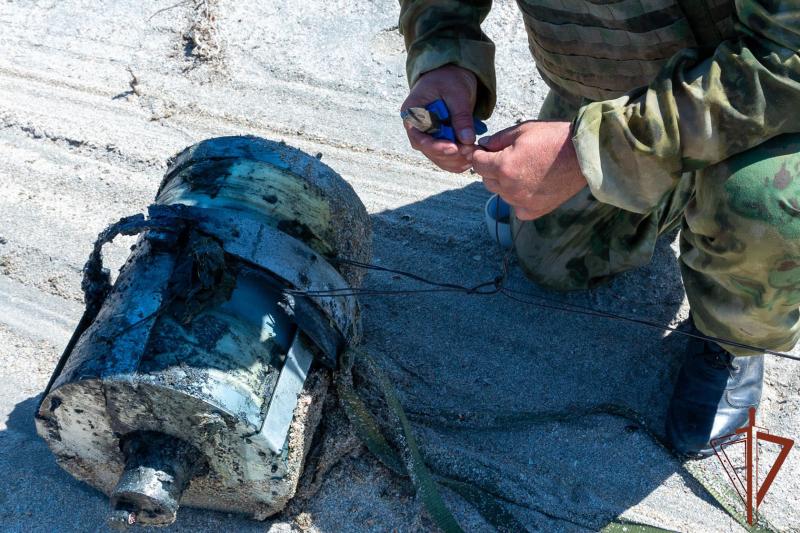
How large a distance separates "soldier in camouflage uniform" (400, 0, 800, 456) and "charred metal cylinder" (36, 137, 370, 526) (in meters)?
0.46

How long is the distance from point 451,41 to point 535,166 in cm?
61

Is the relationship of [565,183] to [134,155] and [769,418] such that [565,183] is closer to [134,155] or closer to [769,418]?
[769,418]

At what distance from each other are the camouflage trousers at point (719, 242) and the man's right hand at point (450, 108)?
53 centimetres

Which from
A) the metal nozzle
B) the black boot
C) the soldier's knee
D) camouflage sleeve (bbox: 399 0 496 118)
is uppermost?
camouflage sleeve (bbox: 399 0 496 118)

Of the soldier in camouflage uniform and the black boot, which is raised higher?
the soldier in camouflage uniform

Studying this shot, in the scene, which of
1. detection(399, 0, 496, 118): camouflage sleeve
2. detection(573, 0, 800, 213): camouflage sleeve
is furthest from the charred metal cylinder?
detection(573, 0, 800, 213): camouflage sleeve

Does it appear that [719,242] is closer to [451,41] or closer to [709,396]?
[709,396]

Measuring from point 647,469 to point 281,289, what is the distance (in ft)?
3.55

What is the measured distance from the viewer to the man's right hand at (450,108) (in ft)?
6.16

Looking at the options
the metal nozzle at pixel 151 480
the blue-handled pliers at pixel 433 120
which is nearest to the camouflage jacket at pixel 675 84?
the blue-handled pliers at pixel 433 120

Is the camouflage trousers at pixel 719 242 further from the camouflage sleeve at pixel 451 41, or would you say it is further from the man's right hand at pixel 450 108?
the man's right hand at pixel 450 108

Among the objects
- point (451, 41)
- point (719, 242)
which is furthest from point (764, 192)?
point (451, 41)

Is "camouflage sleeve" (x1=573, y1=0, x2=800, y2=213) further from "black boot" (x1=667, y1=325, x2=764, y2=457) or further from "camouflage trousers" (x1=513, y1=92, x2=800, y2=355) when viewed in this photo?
"black boot" (x1=667, y1=325, x2=764, y2=457)

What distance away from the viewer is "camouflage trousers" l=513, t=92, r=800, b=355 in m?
1.67
